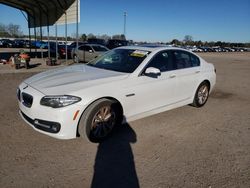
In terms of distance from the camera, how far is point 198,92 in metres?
6.02

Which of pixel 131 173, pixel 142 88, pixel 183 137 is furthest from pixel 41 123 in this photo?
pixel 183 137

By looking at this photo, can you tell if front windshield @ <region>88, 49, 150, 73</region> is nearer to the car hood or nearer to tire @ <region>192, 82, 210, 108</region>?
the car hood

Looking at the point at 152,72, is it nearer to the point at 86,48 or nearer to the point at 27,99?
the point at 27,99

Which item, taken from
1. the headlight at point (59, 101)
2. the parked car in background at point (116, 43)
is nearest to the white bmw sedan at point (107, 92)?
the headlight at point (59, 101)

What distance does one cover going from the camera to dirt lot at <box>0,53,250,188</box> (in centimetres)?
295

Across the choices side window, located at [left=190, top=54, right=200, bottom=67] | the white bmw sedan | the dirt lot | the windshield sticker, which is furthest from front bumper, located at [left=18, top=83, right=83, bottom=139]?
side window, located at [left=190, top=54, right=200, bottom=67]

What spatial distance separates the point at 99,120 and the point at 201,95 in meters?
3.43

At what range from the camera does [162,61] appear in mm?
4922

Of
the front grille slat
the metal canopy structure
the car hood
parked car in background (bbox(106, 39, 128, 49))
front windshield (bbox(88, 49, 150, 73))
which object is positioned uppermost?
the metal canopy structure

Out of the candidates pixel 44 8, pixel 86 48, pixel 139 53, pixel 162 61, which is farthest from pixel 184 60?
pixel 44 8

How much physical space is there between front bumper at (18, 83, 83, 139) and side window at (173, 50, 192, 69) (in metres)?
2.75

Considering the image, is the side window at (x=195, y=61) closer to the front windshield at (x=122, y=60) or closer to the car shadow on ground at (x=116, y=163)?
the front windshield at (x=122, y=60)

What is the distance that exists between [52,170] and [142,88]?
210cm

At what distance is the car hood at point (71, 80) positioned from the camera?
3.59 metres
